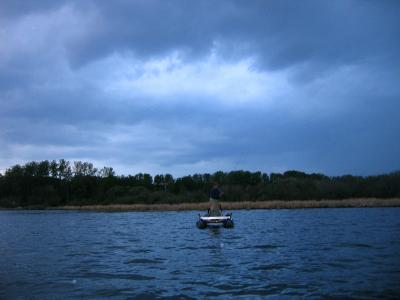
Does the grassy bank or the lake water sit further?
the grassy bank

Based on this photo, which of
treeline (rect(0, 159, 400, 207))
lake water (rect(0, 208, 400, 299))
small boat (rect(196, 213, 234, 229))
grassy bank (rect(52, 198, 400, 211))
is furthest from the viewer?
treeline (rect(0, 159, 400, 207))

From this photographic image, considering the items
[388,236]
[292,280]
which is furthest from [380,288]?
[388,236]

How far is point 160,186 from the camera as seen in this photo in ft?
543

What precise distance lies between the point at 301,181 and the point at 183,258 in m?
81.7

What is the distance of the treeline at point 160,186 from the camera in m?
87.6

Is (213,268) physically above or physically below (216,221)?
below

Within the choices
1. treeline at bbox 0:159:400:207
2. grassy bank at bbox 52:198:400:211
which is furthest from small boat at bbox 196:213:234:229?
treeline at bbox 0:159:400:207

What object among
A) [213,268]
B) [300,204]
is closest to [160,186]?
[300,204]

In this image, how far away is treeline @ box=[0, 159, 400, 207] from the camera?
8762cm

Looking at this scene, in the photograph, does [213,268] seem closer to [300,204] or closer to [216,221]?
[216,221]

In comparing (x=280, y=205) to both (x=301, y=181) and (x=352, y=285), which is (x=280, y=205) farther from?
(x=352, y=285)

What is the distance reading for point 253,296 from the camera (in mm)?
12188

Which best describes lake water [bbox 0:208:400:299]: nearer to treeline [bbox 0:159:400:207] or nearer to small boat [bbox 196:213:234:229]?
small boat [bbox 196:213:234:229]

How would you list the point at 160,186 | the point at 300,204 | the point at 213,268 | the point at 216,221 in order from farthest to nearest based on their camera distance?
the point at 160,186
the point at 300,204
the point at 216,221
the point at 213,268
